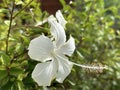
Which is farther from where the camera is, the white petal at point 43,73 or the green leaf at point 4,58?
the green leaf at point 4,58

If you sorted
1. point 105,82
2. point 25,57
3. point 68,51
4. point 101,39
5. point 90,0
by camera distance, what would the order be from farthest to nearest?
point 105,82, point 101,39, point 90,0, point 25,57, point 68,51

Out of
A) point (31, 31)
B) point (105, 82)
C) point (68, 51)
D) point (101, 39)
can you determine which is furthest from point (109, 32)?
point (68, 51)

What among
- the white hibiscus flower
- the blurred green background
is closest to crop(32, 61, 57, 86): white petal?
the white hibiscus flower

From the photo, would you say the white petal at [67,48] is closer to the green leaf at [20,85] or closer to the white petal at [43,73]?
the white petal at [43,73]

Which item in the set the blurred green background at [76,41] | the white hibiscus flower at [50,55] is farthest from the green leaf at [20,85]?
the white hibiscus flower at [50,55]

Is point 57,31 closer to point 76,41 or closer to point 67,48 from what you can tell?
point 67,48

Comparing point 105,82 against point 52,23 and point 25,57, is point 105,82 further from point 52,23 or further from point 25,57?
point 52,23

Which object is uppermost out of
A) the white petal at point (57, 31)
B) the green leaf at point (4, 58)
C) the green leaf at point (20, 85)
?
the white petal at point (57, 31)

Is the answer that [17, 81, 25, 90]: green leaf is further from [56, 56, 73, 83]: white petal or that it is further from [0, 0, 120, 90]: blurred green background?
[56, 56, 73, 83]: white petal
